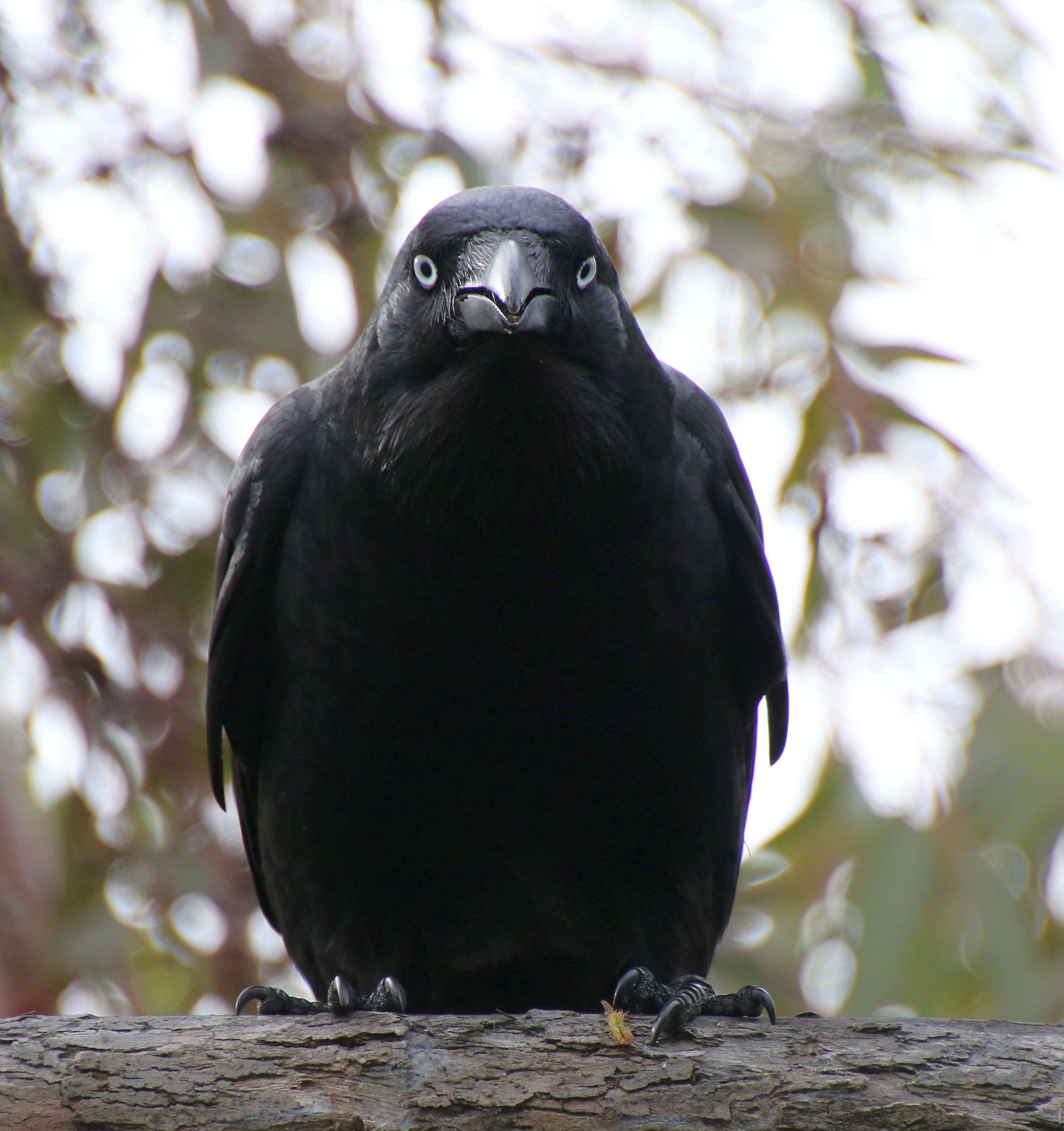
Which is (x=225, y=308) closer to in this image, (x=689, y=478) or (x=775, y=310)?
(x=775, y=310)

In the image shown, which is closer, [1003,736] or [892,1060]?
[892,1060]

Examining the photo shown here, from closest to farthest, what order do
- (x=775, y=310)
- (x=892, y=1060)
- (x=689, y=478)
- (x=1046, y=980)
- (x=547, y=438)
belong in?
(x=892, y=1060)
(x=547, y=438)
(x=689, y=478)
(x=1046, y=980)
(x=775, y=310)

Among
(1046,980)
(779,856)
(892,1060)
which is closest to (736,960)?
(779,856)

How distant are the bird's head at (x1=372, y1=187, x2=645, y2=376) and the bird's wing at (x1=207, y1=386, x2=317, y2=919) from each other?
0.39 m

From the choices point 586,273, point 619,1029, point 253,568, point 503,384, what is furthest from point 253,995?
point 586,273

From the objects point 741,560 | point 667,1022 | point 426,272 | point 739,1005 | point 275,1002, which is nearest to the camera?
point 667,1022

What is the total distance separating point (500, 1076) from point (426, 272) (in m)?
1.57

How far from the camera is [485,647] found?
2762 millimetres

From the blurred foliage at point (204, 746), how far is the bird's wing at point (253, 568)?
1194 millimetres

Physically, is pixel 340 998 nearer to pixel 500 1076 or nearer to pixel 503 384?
pixel 500 1076

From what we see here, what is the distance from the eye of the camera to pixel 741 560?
3.21m

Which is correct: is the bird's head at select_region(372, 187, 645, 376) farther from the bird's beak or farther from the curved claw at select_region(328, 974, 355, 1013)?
the curved claw at select_region(328, 974, 355, 1013)

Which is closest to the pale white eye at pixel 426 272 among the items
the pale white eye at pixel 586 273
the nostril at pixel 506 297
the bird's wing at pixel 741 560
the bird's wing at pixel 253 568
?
the nostril at pixel 506 297

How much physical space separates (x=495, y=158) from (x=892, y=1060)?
3230mm
